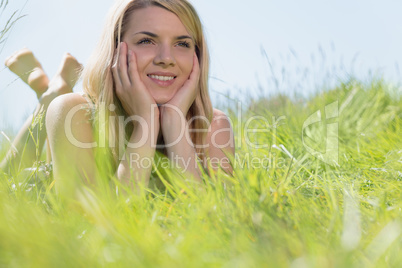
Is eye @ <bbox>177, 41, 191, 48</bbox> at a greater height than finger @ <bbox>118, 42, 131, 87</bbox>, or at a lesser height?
greater

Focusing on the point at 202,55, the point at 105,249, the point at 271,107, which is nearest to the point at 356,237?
the point at 105,249

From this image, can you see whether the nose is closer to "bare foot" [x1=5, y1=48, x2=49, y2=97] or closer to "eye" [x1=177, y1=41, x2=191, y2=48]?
"eye" [x1=177, y1=41, x2=191, y2=48]

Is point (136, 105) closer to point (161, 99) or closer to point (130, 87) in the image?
point (130, 87)

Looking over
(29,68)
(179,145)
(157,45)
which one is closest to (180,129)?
(179,145)

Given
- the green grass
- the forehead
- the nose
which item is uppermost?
the forehead

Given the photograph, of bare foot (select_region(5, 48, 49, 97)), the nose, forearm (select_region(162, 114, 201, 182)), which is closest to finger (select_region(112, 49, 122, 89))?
the nose

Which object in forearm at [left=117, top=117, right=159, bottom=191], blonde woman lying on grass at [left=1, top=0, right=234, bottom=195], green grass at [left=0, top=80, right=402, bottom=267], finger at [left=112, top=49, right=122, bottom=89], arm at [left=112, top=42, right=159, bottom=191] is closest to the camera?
green grass at [left=0, top=80, right=402, bottom=267]

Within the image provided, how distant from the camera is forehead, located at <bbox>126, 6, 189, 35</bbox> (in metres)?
2.55

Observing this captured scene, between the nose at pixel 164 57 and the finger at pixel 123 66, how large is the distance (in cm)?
19

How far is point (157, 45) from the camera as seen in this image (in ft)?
8.50

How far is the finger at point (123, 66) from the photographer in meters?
2.49

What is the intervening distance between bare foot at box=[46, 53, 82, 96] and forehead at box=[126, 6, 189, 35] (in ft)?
3.67

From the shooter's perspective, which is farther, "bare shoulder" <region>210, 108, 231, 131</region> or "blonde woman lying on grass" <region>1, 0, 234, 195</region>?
"bare shoulder" <region>210, 108, 231, 131</region>

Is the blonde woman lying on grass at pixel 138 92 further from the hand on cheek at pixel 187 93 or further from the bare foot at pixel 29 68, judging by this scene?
the bare foot at pixel 29 68
